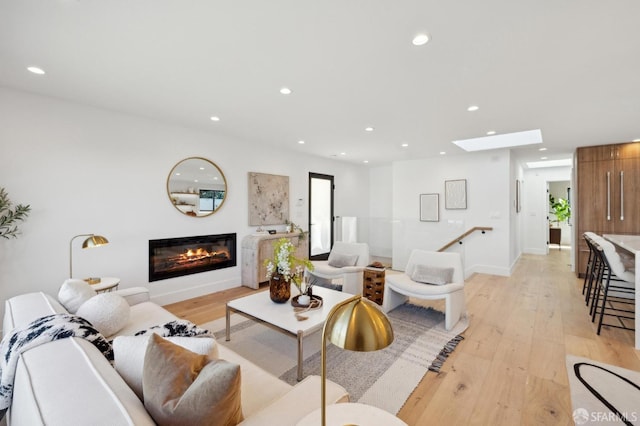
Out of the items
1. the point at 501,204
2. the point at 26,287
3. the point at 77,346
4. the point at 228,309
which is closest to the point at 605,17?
the point at 77,346

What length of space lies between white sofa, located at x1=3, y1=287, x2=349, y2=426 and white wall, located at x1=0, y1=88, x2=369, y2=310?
1875 millimetres

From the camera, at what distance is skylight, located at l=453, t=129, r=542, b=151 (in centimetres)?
487

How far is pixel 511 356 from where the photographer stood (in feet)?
8.34

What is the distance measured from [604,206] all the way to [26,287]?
8441mm

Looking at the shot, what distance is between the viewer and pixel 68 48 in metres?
2.10

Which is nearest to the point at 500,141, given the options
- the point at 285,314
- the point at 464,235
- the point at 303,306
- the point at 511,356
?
the point at 464,235

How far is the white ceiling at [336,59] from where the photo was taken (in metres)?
1.70

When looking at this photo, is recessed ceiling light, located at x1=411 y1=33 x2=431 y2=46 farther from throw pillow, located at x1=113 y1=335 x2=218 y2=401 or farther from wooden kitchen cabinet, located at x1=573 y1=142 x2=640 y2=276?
wooden kitchen cabinet, located at x1=573 y1=142 x2=640 y2=276

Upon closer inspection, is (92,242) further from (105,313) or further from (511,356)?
(511,356)

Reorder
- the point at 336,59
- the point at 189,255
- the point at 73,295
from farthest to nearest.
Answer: the point at 189,255
the point at 336,59
the point at 73,295

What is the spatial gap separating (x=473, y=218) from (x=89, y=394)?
645 cm

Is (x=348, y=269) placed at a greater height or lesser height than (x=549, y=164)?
lesser

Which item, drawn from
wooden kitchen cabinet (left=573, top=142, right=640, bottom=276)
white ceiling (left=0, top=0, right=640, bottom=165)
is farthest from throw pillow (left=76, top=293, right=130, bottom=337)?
wooden kitchen cabinet (left=573, top=142, right=640, bottom=276)

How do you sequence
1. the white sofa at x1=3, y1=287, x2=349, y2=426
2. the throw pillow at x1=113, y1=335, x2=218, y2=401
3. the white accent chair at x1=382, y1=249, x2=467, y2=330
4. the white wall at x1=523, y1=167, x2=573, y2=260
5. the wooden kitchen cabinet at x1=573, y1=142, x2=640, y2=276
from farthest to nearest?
the white wall at x1=523, y1=167, x2=573, y2=260 → the wooden kitchen cabinet at x1=573, y1=142, x2=640, y2=276 → the white accent chair at x1=382, y1=249, x2=467, y2=330 → the throw pillow at x1=113, y1=335, x2=218, y2=401 → the white sofa at x1=3, y1=287, x2=349, y2=426
